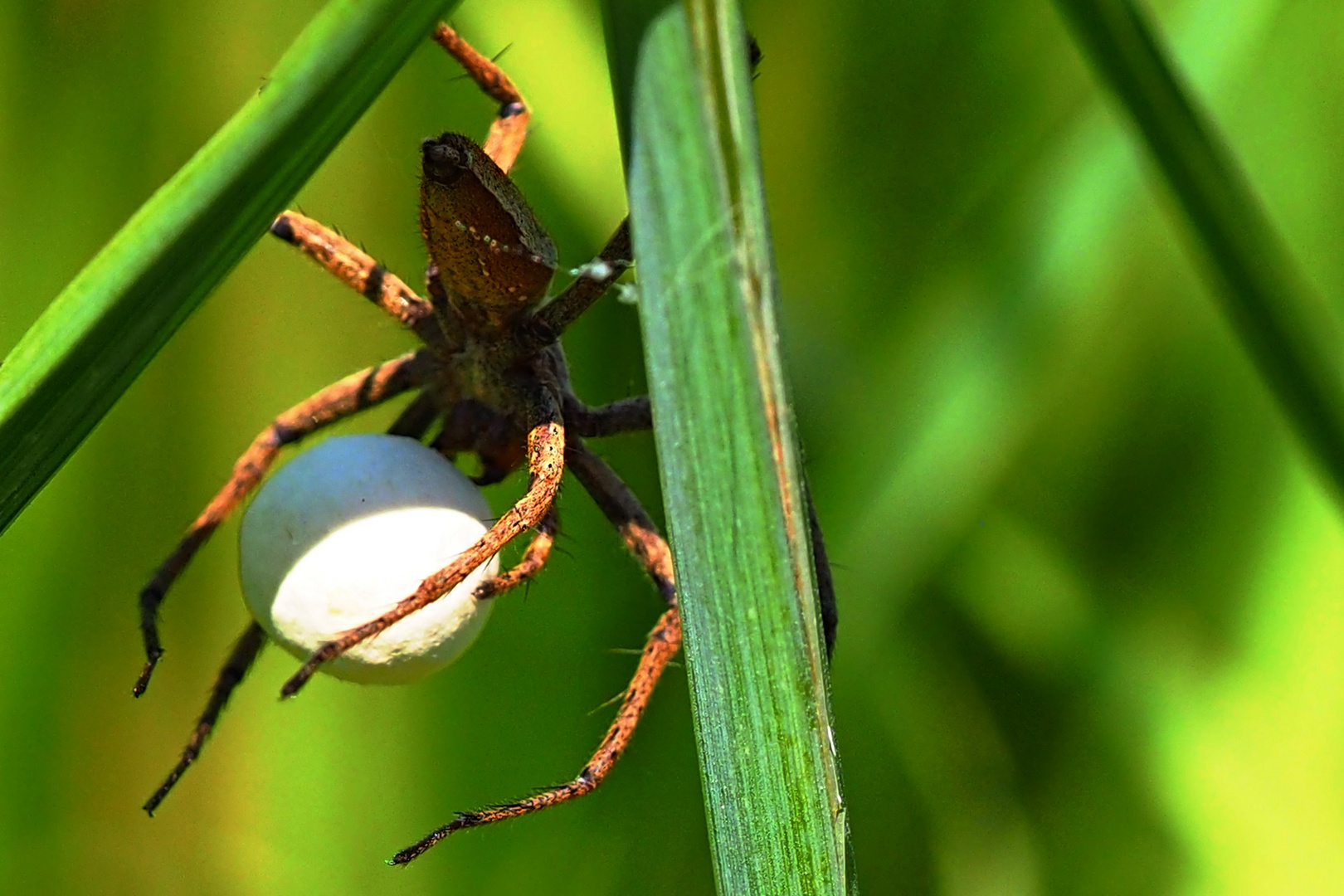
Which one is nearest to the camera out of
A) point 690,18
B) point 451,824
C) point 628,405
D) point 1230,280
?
point 690,18

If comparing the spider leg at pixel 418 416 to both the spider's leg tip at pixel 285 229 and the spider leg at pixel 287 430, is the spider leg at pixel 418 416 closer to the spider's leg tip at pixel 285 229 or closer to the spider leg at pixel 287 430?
the spider leg at pixel 287 430

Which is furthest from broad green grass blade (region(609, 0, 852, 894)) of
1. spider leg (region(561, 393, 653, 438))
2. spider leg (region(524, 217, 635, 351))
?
spider leg (region(561, 393, 653, 438))

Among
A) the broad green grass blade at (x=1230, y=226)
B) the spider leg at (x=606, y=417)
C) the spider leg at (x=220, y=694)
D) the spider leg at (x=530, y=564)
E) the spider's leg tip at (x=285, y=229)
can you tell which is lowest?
the spider leg at (x=220, y=694)

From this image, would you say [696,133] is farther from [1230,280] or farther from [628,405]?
[628,405]

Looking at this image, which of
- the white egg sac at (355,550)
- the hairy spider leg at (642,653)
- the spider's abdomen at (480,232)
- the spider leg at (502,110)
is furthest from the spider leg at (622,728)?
the spider leg at (502,110)

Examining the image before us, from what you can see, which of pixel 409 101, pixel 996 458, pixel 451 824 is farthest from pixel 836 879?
pixel 409 101

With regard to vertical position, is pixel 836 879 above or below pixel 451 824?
above
